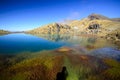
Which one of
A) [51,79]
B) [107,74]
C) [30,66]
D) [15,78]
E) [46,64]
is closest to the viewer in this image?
[15,78]

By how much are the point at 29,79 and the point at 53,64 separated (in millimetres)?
11469

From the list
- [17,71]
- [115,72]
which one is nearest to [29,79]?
[17,71]

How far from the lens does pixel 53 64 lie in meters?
39.4

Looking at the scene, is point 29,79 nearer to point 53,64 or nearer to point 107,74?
point 53,64

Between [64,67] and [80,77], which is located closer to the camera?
[80,77]

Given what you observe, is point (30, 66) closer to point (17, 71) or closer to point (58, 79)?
point (17, 71)

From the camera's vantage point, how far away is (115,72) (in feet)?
115

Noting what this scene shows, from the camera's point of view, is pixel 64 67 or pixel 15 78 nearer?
pixel 15 78

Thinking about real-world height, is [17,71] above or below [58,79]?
above

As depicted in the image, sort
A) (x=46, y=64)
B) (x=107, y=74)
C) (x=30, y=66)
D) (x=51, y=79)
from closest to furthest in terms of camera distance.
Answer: (x=51, y=79)
(x=107, y=74)
(x=30, y=66)
(x=46, y=64)

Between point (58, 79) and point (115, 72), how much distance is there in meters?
16.0

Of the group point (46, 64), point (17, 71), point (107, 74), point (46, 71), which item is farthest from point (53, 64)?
point (107, 74)

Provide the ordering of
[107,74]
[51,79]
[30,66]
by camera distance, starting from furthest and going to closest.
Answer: [30,66], [107,74], [51,79]

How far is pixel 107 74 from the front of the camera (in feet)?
111
